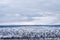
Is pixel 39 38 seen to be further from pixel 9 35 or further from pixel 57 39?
pixel 9 35

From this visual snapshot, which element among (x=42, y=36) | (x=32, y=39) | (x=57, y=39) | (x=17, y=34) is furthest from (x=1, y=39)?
(x=57, y=39)

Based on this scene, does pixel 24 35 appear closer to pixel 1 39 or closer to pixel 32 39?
pixel 32 39

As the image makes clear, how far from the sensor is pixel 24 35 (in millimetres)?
23484

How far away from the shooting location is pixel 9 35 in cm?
2347

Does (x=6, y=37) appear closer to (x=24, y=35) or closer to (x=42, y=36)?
(x=24, y=35)

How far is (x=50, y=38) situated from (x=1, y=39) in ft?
20.6

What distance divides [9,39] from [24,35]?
2.16 metres

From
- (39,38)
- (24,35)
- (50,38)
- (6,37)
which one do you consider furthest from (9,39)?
(50,38)

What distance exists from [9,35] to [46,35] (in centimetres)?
493

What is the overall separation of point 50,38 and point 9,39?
5277mm

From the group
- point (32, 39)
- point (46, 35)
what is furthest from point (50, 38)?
point (32, 39)

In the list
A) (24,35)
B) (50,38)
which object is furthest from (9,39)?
(50,38)

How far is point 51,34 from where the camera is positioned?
23750 millimetres

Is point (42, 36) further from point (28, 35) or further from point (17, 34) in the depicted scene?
point (17, 34)
